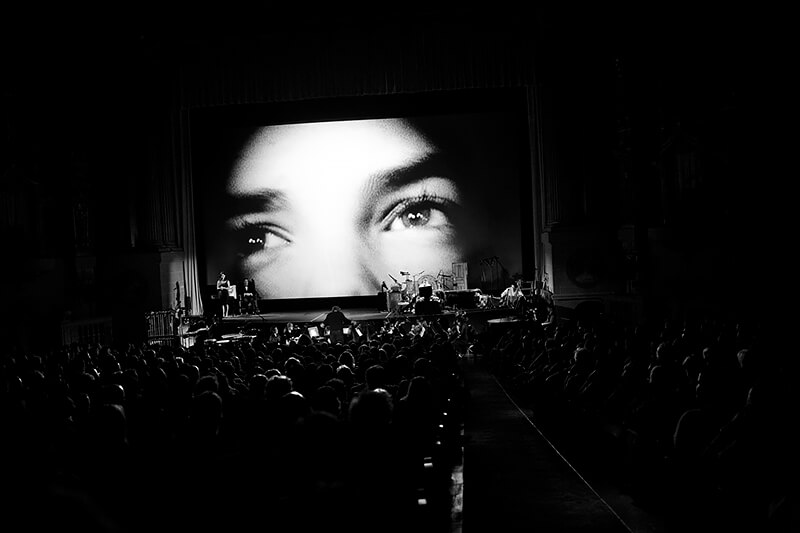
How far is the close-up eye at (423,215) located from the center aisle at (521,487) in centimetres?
1817

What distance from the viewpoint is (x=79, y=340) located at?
22891 mm

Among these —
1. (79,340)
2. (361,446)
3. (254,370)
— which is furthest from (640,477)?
(79,340)

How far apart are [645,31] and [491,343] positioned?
10483 millimetres

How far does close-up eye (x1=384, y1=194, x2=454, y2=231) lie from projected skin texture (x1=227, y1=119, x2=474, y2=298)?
0.03 m

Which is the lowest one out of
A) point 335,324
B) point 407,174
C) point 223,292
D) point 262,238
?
point 335,324

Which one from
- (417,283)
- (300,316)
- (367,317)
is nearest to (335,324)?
(367,317)

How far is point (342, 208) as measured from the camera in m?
30.4

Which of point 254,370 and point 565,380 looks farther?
point 254,370

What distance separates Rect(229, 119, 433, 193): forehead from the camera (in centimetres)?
3030

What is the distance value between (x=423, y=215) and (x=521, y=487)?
22.1m

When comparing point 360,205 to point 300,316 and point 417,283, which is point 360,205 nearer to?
point 417,283

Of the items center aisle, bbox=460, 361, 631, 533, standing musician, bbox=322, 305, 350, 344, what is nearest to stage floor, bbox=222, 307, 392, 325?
standing musician, bbox=322, 305, 350, 344

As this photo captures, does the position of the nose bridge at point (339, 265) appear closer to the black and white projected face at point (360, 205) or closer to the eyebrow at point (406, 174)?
the black and white projected face at point (360, 205)

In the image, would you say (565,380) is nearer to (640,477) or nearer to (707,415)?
(640,477)
